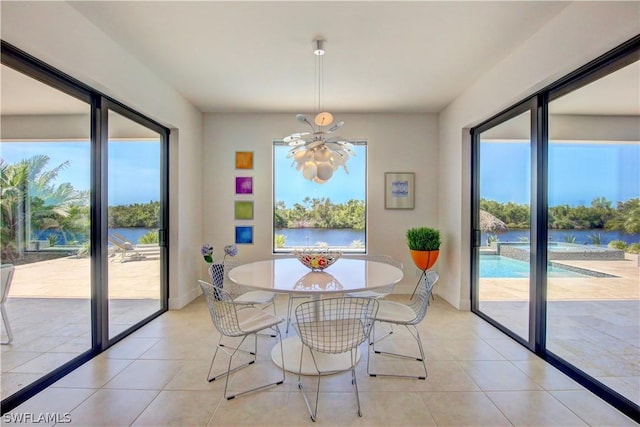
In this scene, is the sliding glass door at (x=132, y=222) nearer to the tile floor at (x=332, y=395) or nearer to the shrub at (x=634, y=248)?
the tile floor at (x=332, y=395)

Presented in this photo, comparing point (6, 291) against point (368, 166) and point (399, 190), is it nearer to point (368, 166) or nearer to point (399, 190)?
point (368, 166)

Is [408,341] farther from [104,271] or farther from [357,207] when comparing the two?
[104,271]

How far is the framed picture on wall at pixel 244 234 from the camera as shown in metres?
4.62

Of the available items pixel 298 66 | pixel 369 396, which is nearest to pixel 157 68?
pixel 298 66

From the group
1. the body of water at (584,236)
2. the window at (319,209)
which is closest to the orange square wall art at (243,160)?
the window at (319,209)

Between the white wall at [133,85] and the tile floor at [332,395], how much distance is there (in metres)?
1.49

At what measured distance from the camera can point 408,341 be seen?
297 cm

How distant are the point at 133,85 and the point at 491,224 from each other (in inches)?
163

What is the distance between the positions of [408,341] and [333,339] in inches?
51.3

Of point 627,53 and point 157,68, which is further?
point 157,68

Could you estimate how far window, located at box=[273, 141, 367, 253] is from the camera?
15.5ft

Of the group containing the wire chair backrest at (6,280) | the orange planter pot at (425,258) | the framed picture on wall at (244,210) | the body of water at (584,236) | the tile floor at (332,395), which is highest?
the framed picture on wall at (244,210)

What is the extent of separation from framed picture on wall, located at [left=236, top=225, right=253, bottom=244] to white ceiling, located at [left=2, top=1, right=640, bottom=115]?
1.97m

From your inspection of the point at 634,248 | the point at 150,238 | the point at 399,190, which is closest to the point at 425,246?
the point at 399,190
